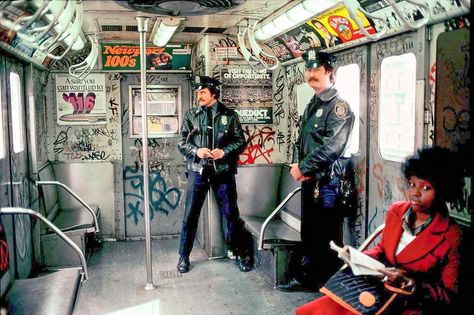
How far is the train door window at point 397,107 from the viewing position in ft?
14.3

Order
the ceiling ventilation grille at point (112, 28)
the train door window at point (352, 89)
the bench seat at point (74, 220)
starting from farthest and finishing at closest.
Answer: the ceiling ventilation grille at point (112, 28)
the bench seat at point (74, 220)
the train door window at point (352, 89)

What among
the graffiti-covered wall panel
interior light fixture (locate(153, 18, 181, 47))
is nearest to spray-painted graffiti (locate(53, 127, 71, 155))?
the graffiti-covered wall panel

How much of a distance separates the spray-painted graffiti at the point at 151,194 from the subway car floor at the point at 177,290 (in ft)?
3.53

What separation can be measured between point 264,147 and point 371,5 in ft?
10.4

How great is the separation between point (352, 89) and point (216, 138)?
1686mm

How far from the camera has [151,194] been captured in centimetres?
792

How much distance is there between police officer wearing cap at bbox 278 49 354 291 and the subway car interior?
0.21 meters

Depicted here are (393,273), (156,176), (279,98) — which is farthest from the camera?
(156,176)

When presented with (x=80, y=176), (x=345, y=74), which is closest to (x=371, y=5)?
(x=345, y=74)

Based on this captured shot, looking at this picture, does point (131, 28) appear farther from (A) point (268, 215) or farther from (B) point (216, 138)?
(A) point (268, 215)

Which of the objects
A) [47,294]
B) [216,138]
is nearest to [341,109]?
[216,138]

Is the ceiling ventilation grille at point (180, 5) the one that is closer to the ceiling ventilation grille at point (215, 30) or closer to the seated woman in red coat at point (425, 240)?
the seated woman in red coat at point (425, 240)

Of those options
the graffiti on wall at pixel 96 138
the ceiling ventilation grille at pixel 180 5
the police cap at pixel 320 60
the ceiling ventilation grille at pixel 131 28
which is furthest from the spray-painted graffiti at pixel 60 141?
the ceiling ventilation grille at pixel 180 5

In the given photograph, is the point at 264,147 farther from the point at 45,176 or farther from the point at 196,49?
the point at 45,176
